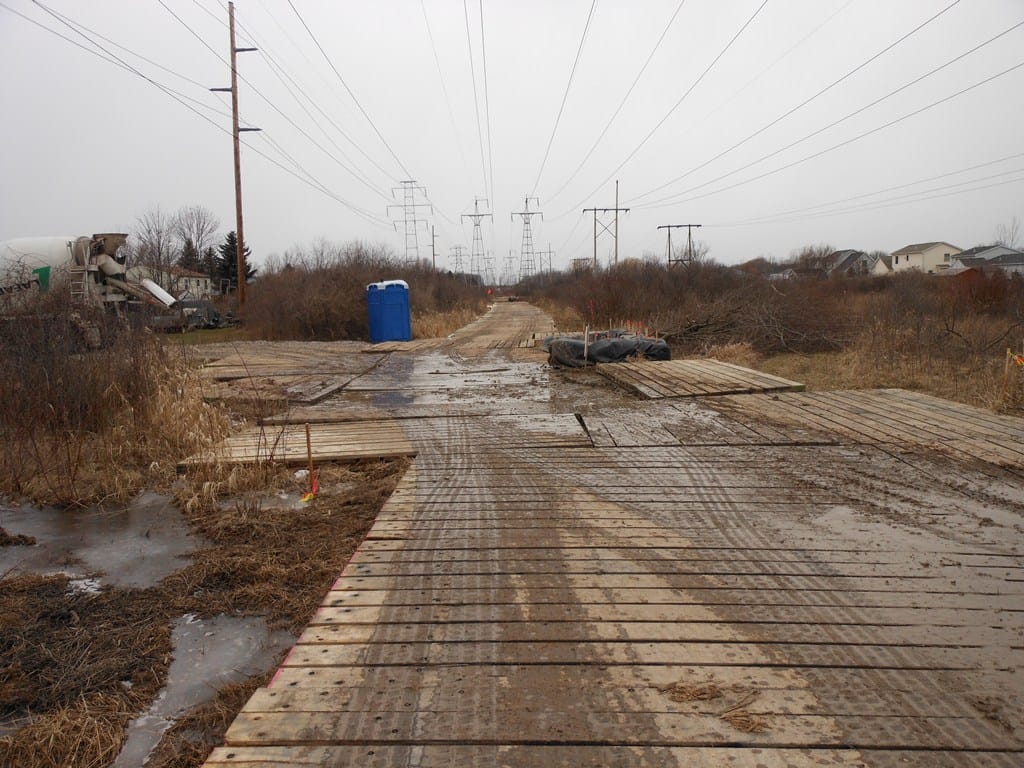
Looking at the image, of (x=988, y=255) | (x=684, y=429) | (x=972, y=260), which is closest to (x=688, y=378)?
(x=684, y=429)

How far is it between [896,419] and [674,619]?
6033 millimetres

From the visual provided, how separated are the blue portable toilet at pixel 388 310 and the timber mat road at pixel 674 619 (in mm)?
16227

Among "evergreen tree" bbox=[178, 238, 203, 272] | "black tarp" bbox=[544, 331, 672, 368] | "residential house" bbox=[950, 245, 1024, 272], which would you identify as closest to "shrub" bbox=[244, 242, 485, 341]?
"black tarp" bbox=[544, 331, 672, 368]

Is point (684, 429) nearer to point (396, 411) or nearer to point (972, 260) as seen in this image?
point (396, 411)

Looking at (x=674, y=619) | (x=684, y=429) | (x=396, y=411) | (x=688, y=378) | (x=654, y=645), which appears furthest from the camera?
(x=688, y=378)

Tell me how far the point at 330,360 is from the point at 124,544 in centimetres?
1176

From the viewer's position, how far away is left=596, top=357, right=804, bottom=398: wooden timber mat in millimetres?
10203

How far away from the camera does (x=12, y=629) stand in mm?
3732

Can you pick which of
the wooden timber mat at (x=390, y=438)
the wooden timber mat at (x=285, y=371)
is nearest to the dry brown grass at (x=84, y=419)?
the wooden timber mat at (x=390, y=438)

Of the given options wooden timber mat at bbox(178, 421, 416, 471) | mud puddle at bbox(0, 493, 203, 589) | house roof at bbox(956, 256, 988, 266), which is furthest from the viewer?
house roof at bbox(956, 256, 988, 266)

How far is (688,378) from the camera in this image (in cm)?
1140

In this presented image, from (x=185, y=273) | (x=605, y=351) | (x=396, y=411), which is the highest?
(x=185, y=273)

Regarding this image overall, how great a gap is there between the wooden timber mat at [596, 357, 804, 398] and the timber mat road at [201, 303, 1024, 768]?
10.9ft

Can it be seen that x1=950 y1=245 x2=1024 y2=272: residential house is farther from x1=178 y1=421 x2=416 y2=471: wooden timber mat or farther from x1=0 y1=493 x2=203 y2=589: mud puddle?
x1=0 y1=493 x2=203 y2=589: mud puddle
